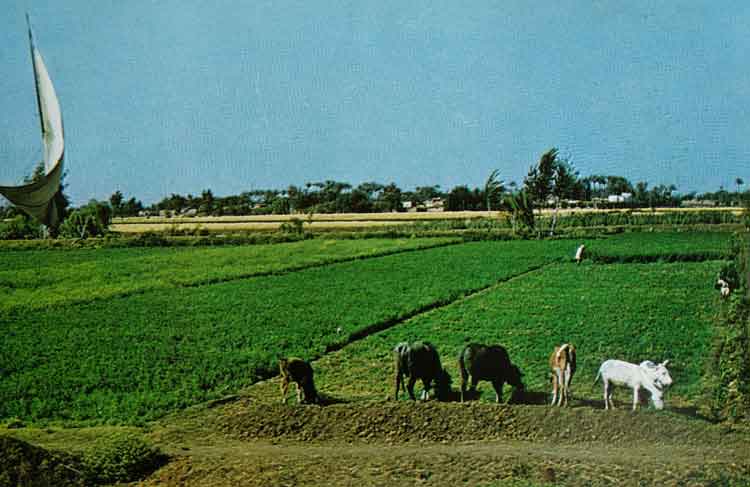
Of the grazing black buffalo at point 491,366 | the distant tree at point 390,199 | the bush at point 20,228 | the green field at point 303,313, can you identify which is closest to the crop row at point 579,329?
the green field at point 303,313

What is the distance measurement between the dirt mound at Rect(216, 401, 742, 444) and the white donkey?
0.58 ft

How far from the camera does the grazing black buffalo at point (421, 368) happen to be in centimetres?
686

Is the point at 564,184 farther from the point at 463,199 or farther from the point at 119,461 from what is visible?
the point at 119,461

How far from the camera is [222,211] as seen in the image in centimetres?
822

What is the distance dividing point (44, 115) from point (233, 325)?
2.80m

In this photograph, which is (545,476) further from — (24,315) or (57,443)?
(24,315)

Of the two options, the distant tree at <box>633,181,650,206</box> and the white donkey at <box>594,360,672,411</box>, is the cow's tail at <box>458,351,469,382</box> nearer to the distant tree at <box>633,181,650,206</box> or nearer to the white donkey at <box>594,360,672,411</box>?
the white donkey at <box>594,360,672,411</box>

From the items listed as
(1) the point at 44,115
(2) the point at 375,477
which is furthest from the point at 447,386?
(1) the point at 44,115

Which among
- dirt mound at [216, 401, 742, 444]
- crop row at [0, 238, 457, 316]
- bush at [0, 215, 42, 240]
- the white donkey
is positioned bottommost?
dirt mound at [216, 401, 742, 444]

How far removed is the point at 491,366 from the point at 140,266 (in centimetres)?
395

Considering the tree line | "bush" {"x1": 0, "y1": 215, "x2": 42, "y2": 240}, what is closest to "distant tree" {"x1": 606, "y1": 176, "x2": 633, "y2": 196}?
the tree line

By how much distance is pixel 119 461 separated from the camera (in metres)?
6.20

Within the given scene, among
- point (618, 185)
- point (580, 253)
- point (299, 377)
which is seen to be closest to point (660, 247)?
point (580, 253)

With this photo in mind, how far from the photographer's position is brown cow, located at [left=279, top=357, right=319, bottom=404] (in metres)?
6.76
